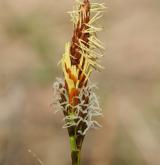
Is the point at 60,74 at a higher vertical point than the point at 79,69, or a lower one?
higher

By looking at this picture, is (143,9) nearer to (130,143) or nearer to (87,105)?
(130,143)

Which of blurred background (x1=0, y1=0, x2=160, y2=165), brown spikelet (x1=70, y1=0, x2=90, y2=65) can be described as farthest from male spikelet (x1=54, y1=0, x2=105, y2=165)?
blurred background (x1=0, y1=0, x2=160, y2=165)

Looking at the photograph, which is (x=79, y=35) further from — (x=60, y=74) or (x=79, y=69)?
(x=60, y=74)

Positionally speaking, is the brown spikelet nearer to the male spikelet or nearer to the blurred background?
the male spikelet

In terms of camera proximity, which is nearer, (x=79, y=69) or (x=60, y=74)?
(x=79, y=69)

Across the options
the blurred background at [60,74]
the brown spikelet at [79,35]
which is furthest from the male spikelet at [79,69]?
the blurred background at [60,74]

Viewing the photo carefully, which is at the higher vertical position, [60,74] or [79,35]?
[60,74]

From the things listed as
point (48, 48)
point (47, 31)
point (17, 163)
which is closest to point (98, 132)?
point (17, 163)

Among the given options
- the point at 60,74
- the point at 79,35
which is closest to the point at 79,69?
the point at 79,35
